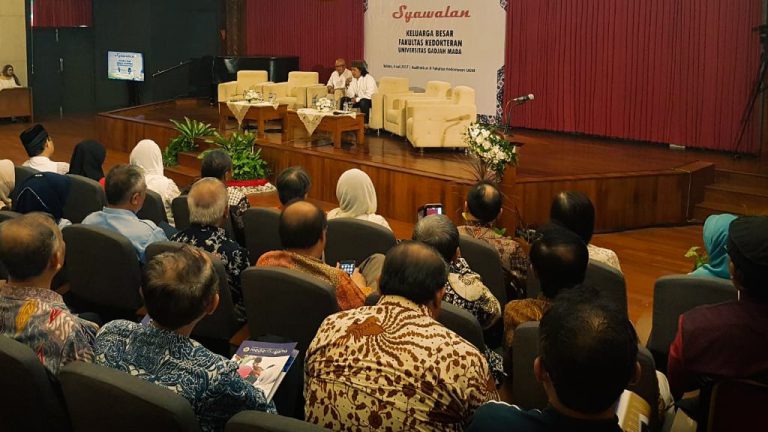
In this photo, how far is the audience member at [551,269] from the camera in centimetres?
276

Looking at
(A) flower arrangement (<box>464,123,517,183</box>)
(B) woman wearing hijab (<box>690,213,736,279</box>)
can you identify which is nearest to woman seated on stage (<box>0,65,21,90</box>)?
(A) flower arrangement (<box>464,123,517,183</box>)

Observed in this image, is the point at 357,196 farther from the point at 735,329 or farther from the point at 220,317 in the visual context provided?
the point at 735,329

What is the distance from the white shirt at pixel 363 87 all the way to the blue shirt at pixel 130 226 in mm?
7655

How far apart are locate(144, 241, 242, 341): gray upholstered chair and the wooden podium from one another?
12.3 metres

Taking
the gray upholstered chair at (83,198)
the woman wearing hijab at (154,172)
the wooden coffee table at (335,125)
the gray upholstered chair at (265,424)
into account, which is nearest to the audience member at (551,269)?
the gray upholstered chair at (265,424)

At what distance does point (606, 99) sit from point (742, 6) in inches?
78.2

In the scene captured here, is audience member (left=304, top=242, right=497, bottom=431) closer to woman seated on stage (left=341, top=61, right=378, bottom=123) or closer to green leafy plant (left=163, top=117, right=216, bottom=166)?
green leafy plant (left=163, top=117, right=216, bottom=166)

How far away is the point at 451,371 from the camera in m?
2.09

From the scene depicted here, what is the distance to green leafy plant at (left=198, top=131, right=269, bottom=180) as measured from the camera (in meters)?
8.95

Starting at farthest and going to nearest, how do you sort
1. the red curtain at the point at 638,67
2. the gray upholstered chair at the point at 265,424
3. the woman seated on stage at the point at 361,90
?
1. the woman seated on stage at the point at 361,90
2. the red curtain at the point at 638,67
3. the gray upholstered chair at the point at 265,424

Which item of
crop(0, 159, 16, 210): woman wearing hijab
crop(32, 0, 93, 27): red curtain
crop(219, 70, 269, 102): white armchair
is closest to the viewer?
crop(0, 159, 16, 210): woman wearing hijab

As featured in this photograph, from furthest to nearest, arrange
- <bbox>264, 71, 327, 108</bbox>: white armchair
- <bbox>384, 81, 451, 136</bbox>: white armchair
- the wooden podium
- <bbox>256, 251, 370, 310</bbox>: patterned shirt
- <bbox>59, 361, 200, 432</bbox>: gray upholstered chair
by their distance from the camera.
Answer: the wooden podium, <bbox>264, 71, 327, 108</bbox>: white armchair, <bbox>384, 81, 451, 136</bbox>: white armchair, <bbox>256, 251, 370, 310</bbox>: patterned shirt, <bbox>59, 361, 200, 432</bbox>: gray upholstered chair

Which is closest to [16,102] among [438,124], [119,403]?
[438,124]

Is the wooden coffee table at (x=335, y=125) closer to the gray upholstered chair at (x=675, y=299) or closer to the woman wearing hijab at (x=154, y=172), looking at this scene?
the woman wearing hijab at (x=154, y=172)
